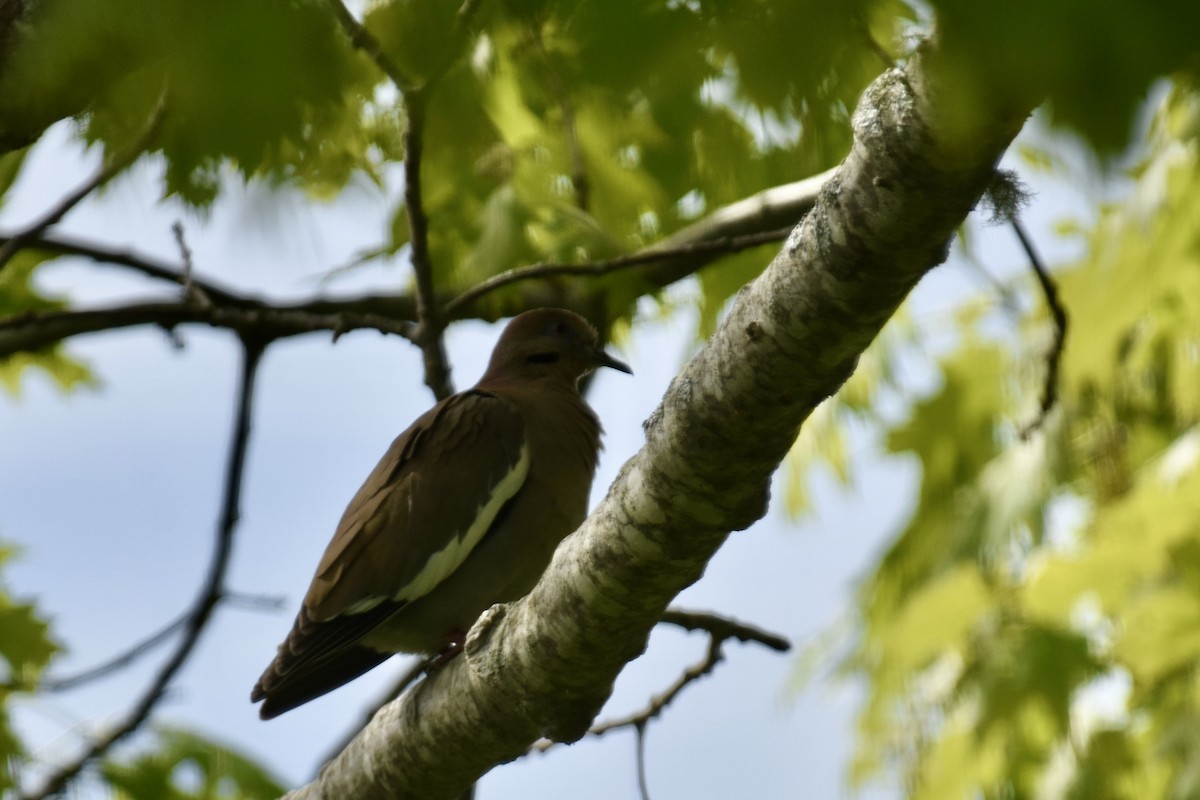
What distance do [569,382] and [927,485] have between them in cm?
370

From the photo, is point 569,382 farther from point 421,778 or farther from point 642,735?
point 421,778

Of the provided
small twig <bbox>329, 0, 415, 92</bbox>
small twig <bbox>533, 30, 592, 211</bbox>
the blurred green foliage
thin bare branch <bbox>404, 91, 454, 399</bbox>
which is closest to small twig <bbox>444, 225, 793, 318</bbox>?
thin bare branch <bbox>404, 91, 454, 399</bbox>

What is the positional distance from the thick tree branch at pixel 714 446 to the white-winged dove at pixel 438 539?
85 cm

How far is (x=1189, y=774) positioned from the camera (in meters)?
4.72

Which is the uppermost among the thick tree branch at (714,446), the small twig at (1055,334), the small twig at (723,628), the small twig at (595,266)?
the small twig at (595,266)

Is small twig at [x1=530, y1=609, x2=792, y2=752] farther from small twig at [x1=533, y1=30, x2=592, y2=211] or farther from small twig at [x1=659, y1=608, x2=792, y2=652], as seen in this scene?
small twig at [x1=533, y1=30, x2=592, y2=211]

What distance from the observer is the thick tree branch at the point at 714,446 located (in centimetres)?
177

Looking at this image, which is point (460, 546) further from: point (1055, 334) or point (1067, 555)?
point (1067, 555)

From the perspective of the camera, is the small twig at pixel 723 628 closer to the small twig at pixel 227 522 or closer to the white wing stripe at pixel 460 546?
the white wing stripe at pixel 460 546

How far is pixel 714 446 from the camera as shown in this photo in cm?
213

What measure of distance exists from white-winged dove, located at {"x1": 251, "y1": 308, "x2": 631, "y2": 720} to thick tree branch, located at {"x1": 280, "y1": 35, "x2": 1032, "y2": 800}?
845mm

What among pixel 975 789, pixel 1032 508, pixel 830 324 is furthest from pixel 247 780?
pixel 1032 508

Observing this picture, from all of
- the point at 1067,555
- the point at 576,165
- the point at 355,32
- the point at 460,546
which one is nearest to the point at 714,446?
the point at 355,32

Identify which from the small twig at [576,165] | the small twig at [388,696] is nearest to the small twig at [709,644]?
the small twig at [388,696]
